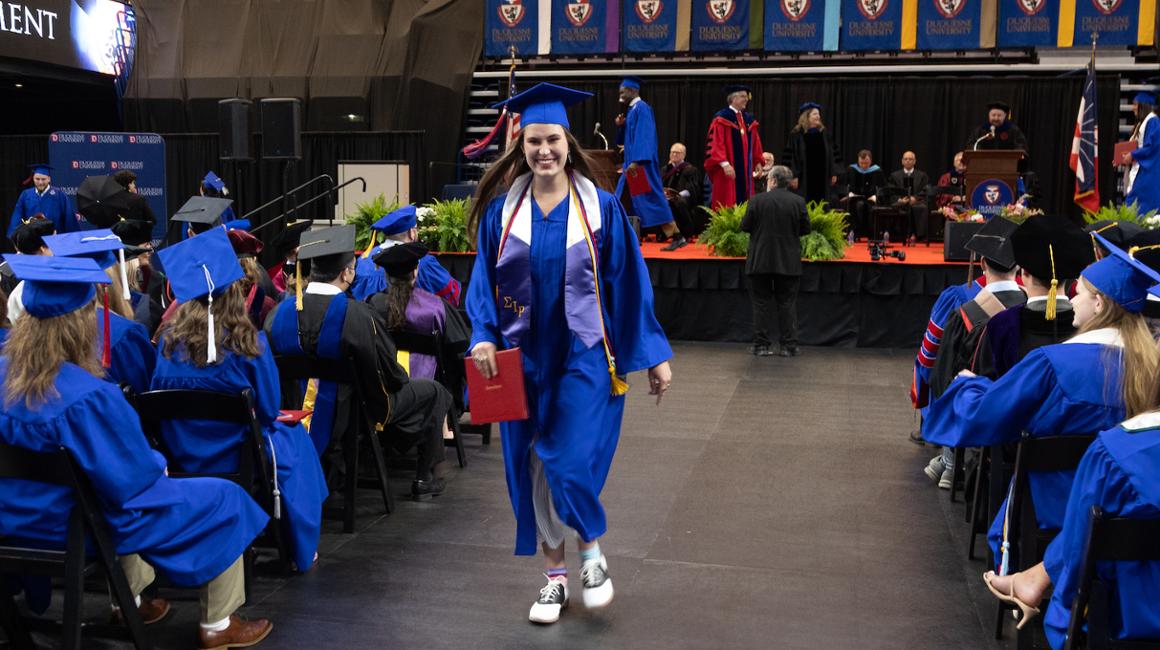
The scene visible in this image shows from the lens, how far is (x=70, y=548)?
265cm

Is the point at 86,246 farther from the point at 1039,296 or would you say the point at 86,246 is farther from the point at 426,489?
Answer: the point at 1039,296

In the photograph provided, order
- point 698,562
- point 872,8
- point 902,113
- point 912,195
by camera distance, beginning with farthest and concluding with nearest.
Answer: point 902,113
point 872,8
point 912,195
point 698,562

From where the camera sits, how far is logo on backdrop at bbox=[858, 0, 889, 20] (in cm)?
1430

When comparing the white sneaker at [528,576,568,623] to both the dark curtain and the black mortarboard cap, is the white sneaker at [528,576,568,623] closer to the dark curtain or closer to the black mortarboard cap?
the black mortarboard cap

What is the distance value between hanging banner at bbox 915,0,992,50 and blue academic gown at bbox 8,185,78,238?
1098cm

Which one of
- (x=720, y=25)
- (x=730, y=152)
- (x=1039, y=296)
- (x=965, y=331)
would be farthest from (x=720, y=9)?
(x=1039, y=296)

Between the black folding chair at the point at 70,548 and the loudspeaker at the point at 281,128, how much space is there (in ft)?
27.3

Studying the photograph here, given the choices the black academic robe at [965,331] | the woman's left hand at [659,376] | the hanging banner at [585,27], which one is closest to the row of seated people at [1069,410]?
the black academic robe at [965,331]

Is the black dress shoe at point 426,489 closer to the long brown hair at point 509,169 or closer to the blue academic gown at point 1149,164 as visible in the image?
the long brown hair at point 509,169

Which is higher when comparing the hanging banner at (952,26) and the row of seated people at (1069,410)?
the hanging banner at (952,26)

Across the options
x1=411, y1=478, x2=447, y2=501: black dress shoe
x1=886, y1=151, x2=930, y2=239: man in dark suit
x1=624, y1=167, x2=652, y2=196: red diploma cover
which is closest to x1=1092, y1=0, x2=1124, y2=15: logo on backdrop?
x1=886, y1=151, x2=930, y2=239: man in dark suit

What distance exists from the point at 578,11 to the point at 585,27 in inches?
9.8

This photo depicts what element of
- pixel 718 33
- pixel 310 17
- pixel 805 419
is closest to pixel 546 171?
pixel 805 419

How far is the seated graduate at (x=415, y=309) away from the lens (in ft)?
16.5
